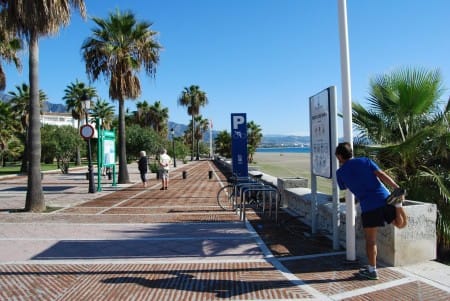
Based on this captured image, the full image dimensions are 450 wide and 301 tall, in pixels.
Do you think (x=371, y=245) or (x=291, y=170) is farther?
(x=291, y=170)

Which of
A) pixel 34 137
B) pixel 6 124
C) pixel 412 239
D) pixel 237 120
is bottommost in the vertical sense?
pixel 412 239

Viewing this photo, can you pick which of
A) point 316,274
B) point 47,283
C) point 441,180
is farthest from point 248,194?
point 47,283

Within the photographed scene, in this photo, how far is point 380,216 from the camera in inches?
188

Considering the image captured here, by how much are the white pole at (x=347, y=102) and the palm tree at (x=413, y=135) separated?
149 cm

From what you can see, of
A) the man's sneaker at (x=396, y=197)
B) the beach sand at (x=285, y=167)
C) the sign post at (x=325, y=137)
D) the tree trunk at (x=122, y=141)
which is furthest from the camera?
the beach sand at (x=285, y=167)

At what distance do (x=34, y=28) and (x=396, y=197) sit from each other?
990 centimetres

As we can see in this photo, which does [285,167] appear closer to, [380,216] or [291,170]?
[291,170]

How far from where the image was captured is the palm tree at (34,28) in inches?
418

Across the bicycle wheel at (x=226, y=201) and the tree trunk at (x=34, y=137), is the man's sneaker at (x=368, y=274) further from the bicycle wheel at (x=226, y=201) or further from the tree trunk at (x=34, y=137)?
the tree trunk at (x=34, y=137)

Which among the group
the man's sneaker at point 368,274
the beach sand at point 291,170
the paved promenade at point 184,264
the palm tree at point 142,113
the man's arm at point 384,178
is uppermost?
the palm tree at point 142,113

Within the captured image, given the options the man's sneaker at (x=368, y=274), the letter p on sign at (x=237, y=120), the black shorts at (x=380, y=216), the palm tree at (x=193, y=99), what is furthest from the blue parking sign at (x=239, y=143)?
the palm tree at (x=193, y=99)

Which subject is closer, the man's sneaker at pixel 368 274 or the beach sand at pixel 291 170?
the man's sneaker at pixel 368 274

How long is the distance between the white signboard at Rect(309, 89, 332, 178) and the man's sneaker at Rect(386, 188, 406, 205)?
179cm

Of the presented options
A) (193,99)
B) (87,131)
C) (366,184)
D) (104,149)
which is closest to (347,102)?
(366,184)
